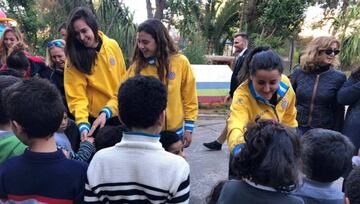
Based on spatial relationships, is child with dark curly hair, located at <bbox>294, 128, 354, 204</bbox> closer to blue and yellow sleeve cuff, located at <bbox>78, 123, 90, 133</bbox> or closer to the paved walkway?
blue and yellow sleeve cuff, located at <bbox>78, 123, 90, 133</bbox>

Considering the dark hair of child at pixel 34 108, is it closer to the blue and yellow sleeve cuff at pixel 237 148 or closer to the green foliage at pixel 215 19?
the blue and yellow sleeve cuff at pixel 237 148

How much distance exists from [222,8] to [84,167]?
47.7 feet

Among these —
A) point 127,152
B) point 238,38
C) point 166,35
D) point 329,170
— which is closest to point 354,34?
point 238,38

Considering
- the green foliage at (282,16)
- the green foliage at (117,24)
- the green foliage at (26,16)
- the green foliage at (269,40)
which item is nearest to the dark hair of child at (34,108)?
the green foliage at (117,24)

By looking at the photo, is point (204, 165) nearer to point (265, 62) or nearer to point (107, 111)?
point (107, 111)

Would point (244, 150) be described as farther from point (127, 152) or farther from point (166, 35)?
point (166, 35)

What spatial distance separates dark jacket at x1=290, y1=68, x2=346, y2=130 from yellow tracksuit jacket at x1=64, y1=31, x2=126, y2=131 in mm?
1548

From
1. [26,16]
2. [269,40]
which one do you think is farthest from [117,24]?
[269,40]

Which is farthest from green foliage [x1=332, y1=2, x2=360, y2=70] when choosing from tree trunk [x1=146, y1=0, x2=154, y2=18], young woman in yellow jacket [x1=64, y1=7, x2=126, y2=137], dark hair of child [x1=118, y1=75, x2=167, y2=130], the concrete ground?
dark hair of child [x1=118, y1=75, x2=167, y2=130]

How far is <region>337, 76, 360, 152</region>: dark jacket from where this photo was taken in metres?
3.03

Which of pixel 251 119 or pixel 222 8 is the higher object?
pixel 222 8

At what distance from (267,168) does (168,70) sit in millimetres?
1365

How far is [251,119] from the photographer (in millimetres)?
2428

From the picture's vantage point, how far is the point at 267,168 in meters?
1.57
